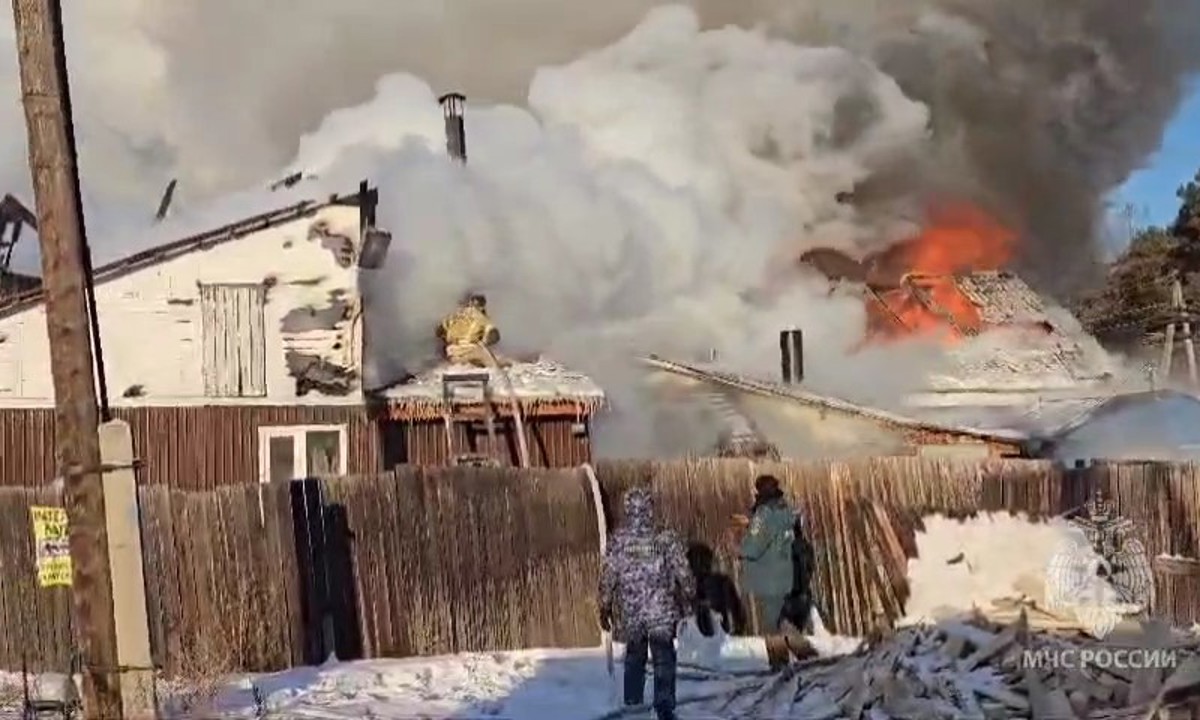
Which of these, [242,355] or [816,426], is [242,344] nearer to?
[242,355]

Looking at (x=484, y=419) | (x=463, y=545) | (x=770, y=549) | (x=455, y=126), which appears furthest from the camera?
(x=455, y=126)

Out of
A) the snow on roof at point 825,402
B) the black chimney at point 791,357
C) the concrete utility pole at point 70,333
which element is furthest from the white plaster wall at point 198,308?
A: the black chimney at point 791,357

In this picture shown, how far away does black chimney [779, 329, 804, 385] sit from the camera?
3312 cm

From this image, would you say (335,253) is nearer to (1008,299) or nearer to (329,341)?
(329,341)

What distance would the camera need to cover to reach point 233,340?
20719 millimetres

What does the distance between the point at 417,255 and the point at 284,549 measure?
51.6 feet

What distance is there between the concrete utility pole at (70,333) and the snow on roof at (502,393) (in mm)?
13197

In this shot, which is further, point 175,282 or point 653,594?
point 175,282

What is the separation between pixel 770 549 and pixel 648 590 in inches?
96.0

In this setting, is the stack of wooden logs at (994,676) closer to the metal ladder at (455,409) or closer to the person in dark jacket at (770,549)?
the person in dark jacket at (770,549)

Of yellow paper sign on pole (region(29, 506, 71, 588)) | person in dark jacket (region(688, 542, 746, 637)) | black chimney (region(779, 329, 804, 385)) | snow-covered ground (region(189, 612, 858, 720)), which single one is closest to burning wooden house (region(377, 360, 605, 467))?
person in dark jacket (region(688, 542, 746, 637))

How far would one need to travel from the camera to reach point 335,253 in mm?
20812

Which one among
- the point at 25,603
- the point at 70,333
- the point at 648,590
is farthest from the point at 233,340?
the point at 70,333

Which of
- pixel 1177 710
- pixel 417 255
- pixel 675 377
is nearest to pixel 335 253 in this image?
pixel 417 255
